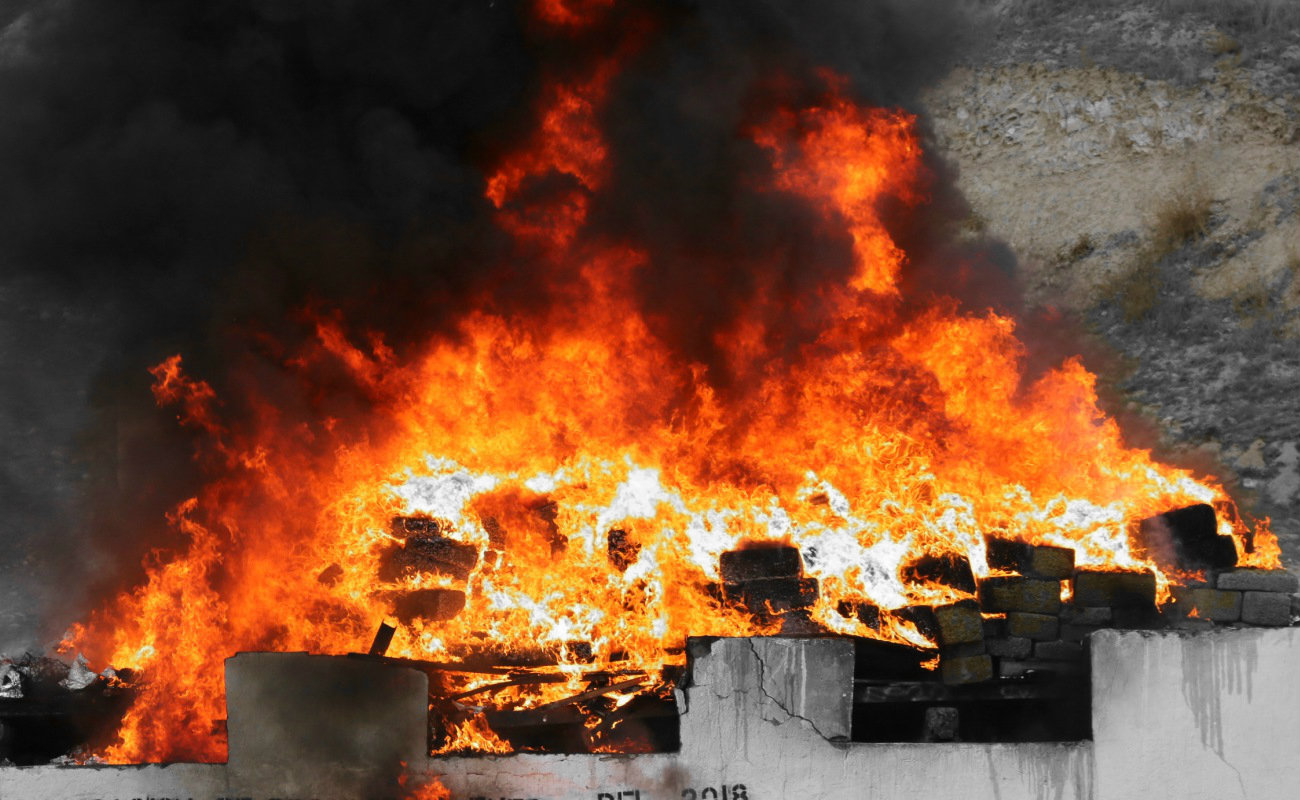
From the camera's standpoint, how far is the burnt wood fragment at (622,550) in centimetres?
718

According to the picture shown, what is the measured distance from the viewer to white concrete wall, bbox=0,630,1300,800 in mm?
6293

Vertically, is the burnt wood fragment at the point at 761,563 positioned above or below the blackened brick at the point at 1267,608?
above

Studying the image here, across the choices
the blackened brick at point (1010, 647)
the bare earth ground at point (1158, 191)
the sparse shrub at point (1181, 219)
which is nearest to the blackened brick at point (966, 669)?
the blackened brick at point (1010, 647)

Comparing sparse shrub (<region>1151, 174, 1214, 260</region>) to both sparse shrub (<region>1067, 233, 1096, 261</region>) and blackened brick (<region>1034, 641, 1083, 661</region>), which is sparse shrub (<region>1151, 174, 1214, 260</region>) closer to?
sparse shrub (<region>1067, 233, 1096, 261</region>)

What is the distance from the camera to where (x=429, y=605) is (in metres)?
7.10

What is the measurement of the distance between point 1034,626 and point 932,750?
3.58 feet

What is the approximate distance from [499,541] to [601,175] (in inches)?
143

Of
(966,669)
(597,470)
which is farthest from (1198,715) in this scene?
(597,470)

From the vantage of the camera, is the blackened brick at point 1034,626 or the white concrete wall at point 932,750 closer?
the white concrete wall at point 932,750

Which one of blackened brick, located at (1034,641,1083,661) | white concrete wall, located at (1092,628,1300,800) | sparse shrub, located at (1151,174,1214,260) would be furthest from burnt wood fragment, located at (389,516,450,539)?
sparse shrub, located at (1151,174,1214,260)

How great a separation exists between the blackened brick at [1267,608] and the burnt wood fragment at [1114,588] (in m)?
0.54

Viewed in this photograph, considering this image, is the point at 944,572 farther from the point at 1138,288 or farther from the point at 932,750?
the point at 1138,288

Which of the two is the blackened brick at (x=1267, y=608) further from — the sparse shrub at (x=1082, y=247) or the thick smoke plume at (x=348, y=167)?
the sparse shrub at (x=1082, y=247)

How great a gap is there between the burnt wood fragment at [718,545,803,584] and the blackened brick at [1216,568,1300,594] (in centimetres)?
270
